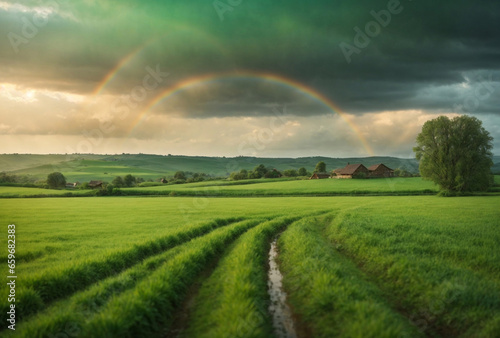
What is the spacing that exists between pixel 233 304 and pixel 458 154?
221ft

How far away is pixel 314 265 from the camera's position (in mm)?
13469

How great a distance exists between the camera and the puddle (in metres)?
8.77

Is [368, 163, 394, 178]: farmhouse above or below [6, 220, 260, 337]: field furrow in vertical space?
above

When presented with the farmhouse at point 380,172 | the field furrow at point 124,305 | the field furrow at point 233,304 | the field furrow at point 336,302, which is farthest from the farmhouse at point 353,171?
the field furrow at point 124,305

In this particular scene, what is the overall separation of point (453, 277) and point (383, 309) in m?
4.37

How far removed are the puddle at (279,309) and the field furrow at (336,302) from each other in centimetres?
27

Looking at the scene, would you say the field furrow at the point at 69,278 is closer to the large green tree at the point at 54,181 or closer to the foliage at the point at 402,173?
the large green tree at the point at 54,181

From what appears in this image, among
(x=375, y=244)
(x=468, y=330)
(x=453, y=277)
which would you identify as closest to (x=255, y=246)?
(x=375, y=244)

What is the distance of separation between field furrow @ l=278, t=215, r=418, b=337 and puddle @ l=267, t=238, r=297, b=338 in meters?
0.27

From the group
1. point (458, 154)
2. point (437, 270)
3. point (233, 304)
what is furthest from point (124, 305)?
point (458, 154)

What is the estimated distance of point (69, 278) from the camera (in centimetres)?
1198

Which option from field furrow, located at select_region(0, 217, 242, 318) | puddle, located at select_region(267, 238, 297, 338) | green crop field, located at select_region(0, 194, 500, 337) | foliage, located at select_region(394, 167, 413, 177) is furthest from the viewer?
foliage, located at select_region(394, 167, 413, 177)

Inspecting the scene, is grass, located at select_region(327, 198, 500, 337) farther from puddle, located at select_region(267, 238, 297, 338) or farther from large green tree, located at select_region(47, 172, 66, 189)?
large green tree, located at select_region(47, 172, 66, 189)

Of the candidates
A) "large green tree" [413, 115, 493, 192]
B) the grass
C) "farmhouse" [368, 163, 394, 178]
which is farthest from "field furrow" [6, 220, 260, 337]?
"farmhouse" [368, 163, 394, 178]
